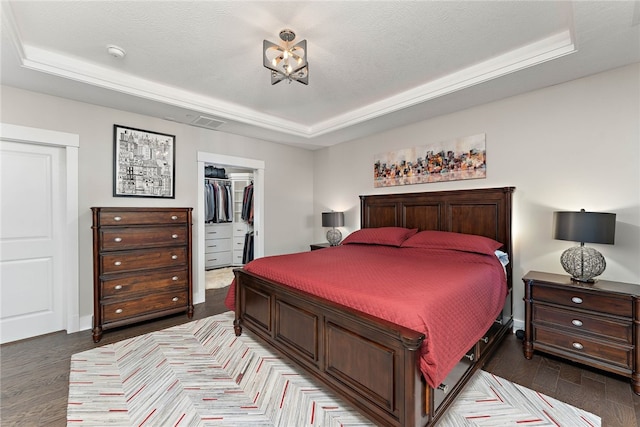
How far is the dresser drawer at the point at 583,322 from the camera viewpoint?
201 cm

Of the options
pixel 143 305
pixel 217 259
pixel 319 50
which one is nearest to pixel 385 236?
pixel 319 50

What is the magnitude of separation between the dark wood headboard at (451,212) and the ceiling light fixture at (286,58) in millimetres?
2284

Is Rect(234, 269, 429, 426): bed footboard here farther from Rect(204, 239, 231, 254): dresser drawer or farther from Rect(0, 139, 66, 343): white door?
Rect(204, 239, 231, 254): dresser drawer

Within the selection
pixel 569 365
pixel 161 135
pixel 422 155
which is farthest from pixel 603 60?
pixel 161 135

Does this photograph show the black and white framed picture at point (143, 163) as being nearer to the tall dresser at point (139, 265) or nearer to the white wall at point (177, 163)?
the white wall at point (177, 163)

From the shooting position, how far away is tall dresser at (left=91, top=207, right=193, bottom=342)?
2799mm

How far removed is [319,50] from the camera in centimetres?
237

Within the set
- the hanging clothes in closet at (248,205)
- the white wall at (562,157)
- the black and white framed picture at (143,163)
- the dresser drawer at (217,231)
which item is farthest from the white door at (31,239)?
the white wall at (562,157)

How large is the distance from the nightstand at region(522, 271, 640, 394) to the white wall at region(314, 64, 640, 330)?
449 mm

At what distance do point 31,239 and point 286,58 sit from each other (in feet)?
10.5

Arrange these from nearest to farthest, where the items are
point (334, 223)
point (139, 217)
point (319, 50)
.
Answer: point (319, 50), point (139, 217), point (334, 223)

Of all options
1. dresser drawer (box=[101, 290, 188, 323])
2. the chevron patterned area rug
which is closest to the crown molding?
dresser drawer (box=[101, 290, 188, 323])

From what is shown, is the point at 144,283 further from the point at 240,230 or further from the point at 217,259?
the point at 240,230

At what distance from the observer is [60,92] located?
280 centimetres
